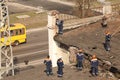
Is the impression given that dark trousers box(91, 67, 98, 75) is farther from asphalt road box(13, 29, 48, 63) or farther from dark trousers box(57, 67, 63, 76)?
asphalt road box(13, 29, 48, 63)

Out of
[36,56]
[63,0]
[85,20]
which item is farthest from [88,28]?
[63,0]

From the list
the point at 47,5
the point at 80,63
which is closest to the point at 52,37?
the point at 80,63

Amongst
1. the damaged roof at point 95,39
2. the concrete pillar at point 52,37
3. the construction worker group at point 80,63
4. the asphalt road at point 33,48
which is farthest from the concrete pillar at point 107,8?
the asphalt road at point 33,48

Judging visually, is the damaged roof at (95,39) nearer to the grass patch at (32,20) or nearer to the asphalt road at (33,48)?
the asphalt road at (33,48)

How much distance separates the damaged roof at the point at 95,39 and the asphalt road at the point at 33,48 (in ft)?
52.5

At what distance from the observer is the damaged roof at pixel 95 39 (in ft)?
73.5

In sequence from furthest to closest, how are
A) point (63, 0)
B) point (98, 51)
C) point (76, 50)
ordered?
point (63, 0) → point (76, 50) → point (98, 51)

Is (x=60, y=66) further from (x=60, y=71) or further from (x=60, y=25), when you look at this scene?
(x=60, y=25)

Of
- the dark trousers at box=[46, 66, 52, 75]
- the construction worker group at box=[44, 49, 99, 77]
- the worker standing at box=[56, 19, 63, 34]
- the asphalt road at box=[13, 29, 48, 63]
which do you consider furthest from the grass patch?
the dark trousers at box=[46, 66, 52, 75]

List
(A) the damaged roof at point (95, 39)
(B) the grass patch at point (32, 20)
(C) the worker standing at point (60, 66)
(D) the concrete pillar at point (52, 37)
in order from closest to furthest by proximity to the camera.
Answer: (C) the worker standing at point (60, 66)
(A) the damaged roof at point (95, 39)
(D) the concrete pillar at point (52, 37)
(B) the grass patch at point (32, 20)

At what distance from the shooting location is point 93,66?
2053cm

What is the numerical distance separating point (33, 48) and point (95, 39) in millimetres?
22422

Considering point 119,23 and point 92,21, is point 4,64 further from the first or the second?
point 119,23

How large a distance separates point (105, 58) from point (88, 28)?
6248 mm
